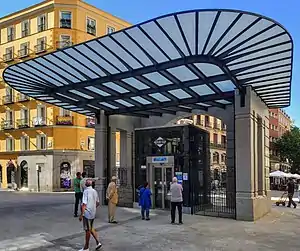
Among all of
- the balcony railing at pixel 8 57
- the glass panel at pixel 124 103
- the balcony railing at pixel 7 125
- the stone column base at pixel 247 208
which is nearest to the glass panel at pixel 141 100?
the glass panel at pixel 124 103

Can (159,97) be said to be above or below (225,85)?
below

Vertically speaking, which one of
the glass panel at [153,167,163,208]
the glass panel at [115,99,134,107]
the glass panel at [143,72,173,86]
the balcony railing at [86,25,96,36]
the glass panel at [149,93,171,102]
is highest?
the balcony railing at [86,25,96,36]

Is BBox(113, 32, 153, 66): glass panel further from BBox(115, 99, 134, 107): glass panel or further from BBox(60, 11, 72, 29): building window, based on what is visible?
BBox(60, 11, 72, 29): building window

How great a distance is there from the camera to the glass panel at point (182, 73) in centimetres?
1451

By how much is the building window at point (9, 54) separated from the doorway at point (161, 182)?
3333 cm

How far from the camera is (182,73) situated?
49.5 ft

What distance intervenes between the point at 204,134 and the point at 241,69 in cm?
680

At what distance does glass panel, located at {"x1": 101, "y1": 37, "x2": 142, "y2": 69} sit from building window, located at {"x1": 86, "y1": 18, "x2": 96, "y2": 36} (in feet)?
102

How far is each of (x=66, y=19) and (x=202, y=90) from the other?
29.5 meters

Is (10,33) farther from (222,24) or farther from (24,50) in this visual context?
(222,24)

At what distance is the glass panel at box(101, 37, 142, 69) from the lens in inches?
501

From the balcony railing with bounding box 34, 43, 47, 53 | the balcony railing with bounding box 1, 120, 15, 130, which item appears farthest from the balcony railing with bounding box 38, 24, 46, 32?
the balcony railing with bounding box 1, 120, 15, 130

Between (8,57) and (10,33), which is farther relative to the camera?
(10,33)

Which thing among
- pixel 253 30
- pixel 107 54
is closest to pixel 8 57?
pixel 107 54
